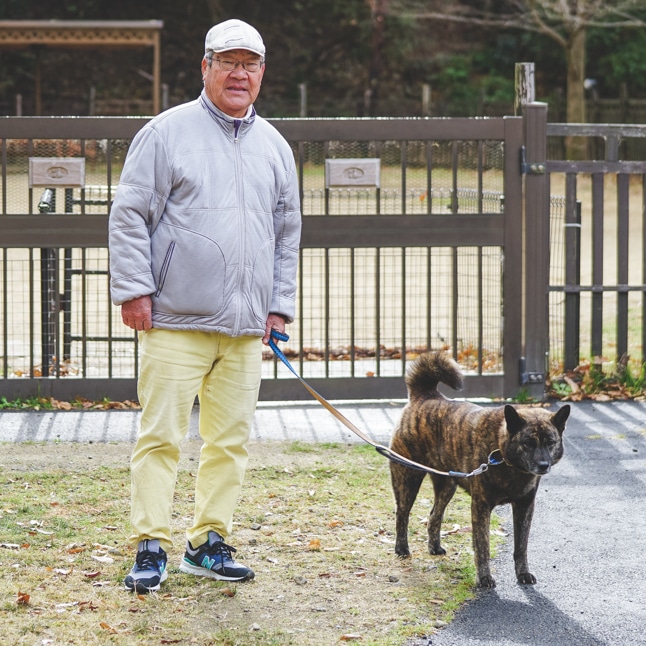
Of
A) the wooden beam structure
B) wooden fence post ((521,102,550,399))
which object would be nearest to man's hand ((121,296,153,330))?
wooden fence post ((521,102,550,399))

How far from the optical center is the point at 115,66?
36.0 m

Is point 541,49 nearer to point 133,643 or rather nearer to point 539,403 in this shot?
point 539,403

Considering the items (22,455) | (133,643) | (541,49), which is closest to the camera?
(133,643)

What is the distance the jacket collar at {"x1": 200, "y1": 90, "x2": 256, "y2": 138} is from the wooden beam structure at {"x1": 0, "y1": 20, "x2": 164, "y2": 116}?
21.3m

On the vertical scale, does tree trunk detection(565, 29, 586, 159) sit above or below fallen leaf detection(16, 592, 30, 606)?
above

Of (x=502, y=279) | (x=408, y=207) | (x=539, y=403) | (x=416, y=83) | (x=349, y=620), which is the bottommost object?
(x=349, y=620)

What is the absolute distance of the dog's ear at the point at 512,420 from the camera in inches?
168

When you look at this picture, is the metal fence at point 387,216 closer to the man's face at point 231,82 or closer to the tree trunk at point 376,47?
the man's face at point 231,82

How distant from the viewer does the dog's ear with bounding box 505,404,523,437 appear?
427cm

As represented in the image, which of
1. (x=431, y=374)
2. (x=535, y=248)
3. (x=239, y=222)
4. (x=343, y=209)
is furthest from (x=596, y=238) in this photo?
(x=239, y=222)

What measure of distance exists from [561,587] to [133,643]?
5.97ft

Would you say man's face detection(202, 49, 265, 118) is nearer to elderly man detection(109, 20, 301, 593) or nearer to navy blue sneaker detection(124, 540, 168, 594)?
elderly man detection(109, 20, 301, 593)

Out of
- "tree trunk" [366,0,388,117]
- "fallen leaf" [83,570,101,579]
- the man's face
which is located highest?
"tree trunk" [366,0,388,117]

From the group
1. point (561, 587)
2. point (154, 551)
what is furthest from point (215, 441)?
point (561, 587)
